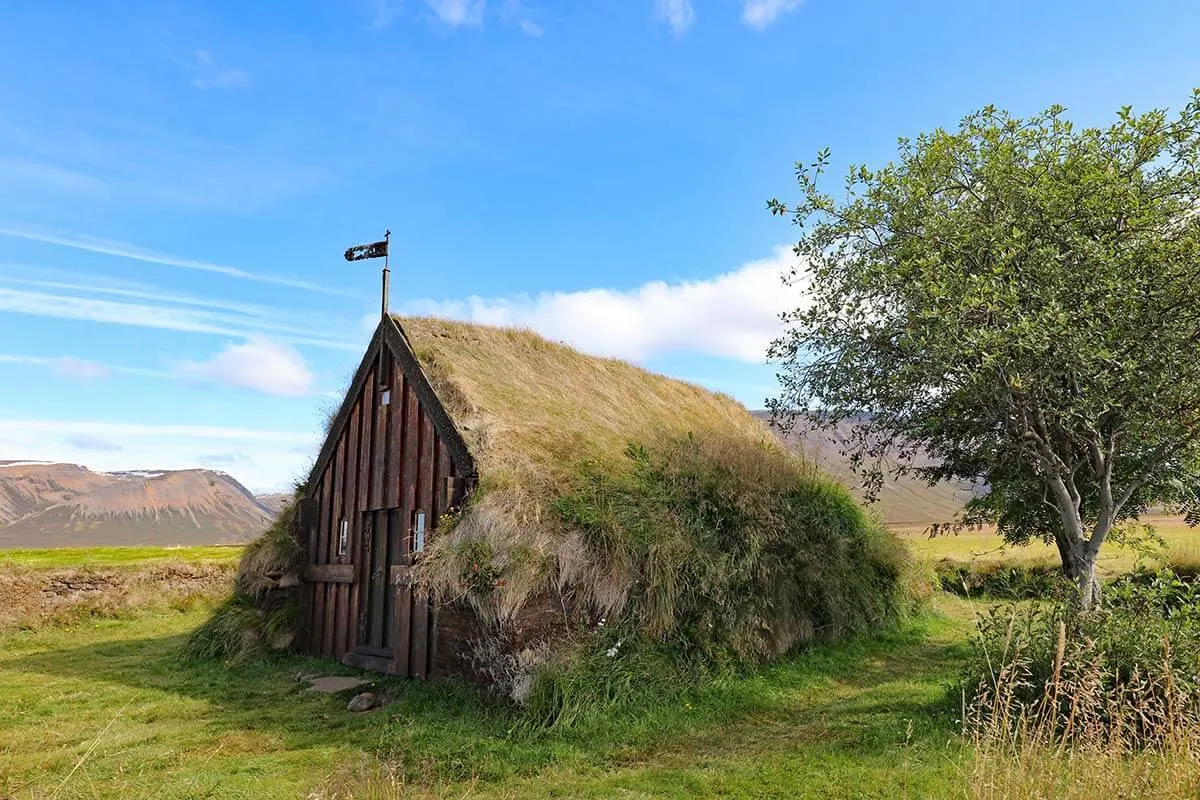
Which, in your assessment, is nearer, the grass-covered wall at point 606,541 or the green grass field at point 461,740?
the green grass field at point 461,740

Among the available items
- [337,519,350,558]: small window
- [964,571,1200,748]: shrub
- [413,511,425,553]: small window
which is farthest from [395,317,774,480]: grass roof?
[964,571,1200,748]: shrub

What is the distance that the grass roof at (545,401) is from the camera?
12.4 metres

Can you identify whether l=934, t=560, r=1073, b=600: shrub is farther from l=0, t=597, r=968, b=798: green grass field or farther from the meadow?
l=0, t=597, r=968, b=798: green grass field

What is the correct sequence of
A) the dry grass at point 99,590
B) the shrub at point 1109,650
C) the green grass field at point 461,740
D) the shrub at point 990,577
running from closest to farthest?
the green grass field at point 461,740, the shrub at point 1109,650, the dry grass at point 99,590, the shrub at point 990,577

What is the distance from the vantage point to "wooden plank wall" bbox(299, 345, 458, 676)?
12531 millimetres

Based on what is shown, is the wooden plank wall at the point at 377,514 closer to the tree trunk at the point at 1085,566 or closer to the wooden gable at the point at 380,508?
the wooden gable at the point at 380,508

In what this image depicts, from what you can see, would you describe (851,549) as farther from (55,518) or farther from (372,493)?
(55,518)

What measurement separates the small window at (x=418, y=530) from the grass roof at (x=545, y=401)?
1.85 meters

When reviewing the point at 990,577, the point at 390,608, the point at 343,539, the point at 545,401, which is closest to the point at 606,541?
the point at 545,401

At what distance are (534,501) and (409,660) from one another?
3.53 metres

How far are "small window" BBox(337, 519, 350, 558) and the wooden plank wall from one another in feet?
0.26

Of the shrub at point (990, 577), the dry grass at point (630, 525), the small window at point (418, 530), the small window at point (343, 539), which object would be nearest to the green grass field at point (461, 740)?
the dry grass at point (630, 525)

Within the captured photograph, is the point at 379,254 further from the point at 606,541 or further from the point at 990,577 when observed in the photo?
the point at 990,577

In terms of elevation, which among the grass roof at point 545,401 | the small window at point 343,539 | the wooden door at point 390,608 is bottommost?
the wooden door at point 390,608
